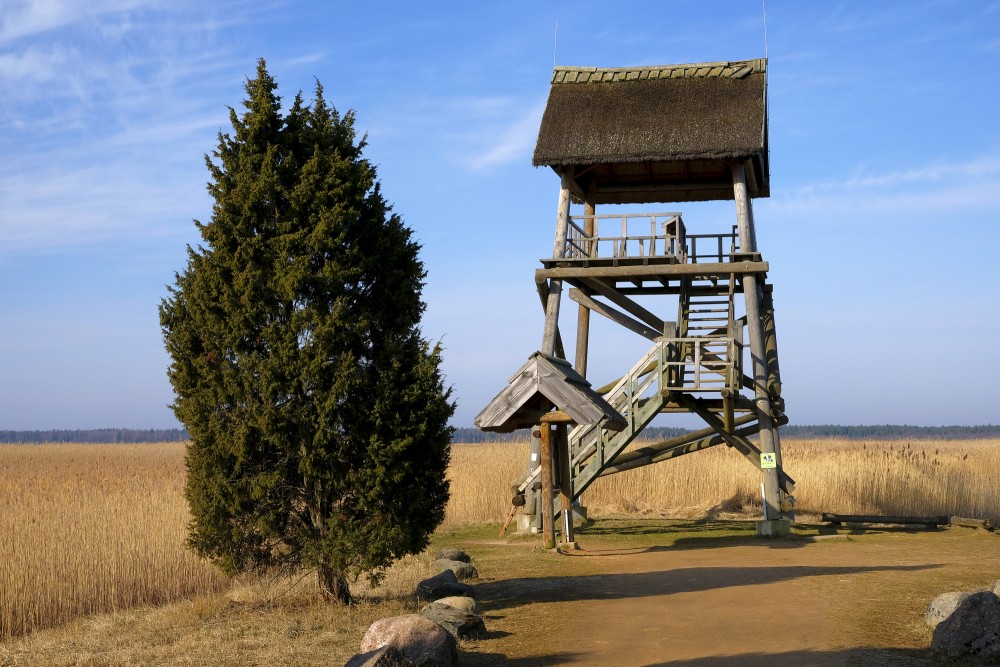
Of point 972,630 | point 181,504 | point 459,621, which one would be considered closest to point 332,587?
point 459,621

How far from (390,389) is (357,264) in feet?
4.95

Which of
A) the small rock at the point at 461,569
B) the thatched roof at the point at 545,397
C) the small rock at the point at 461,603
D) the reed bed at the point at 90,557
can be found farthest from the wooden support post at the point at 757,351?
the reed bed at the point at 90,557

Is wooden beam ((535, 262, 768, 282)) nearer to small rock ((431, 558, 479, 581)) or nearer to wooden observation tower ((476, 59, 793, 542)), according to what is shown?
wooden observation tower ((476, 59, 793, 542))

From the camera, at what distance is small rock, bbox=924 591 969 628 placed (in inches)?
423

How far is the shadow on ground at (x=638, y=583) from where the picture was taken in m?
13.3

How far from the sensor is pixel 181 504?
17.9m

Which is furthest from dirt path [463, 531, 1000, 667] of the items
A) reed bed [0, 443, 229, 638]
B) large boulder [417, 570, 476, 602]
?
reed bed [0, 443, 229, 638]

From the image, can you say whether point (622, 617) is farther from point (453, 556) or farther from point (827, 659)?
point (453, 556)

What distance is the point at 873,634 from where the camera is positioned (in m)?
10.7

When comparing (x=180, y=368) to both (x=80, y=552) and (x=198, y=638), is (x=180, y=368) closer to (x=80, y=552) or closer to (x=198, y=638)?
(x=198, y=638)

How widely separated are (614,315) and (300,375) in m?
11.3

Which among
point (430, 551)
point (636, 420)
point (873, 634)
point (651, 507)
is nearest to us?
point (873, 634)

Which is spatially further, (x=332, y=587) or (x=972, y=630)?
(x=332, y=587)

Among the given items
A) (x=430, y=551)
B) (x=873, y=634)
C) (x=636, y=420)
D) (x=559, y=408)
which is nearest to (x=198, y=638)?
(x=559, y=408)
